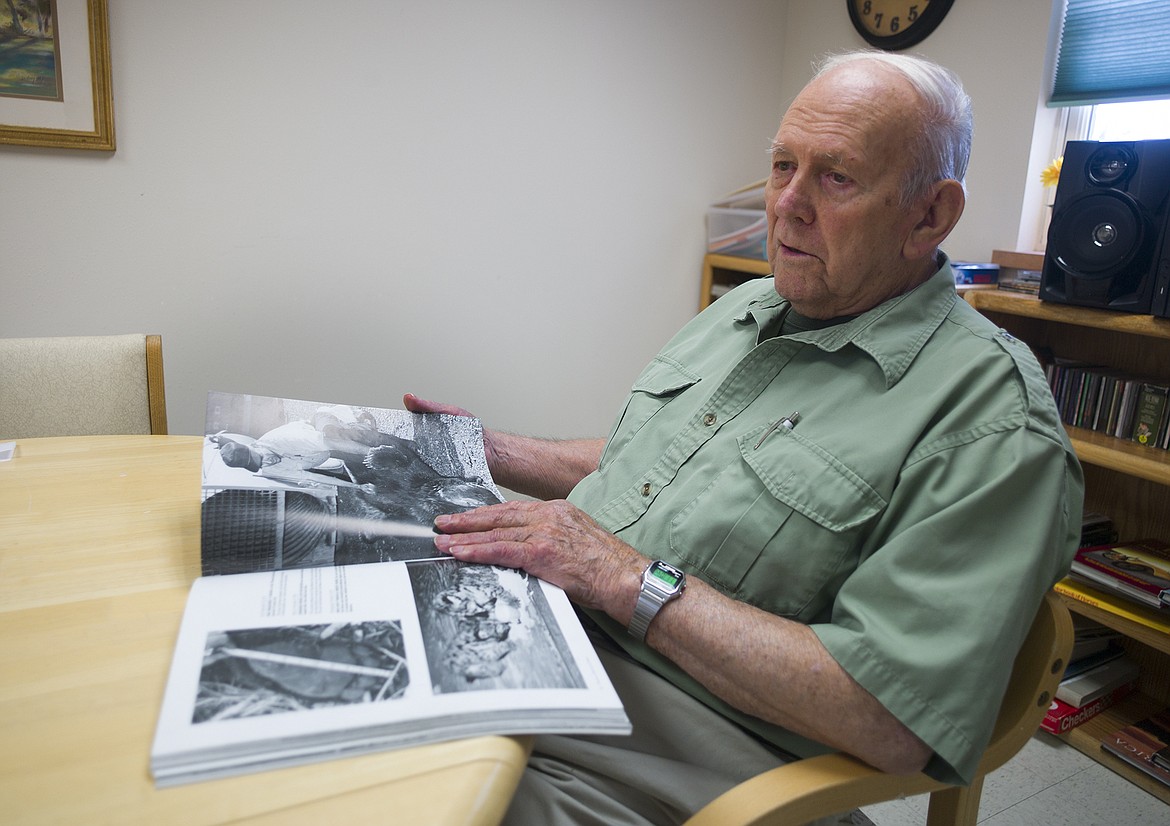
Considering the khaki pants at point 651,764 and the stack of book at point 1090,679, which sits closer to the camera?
the khaki pants at point 651,764

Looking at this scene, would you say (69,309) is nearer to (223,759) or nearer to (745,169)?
(223,759)

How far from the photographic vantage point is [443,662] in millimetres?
691

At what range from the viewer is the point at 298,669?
664 millimetres

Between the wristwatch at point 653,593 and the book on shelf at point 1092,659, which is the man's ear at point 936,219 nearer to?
the wristwatch at point 653,593

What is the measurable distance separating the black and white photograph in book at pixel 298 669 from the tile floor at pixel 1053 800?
4.65 ft

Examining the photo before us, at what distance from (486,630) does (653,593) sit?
0.26 m

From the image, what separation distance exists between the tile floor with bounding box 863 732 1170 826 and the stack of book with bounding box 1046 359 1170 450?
77cm

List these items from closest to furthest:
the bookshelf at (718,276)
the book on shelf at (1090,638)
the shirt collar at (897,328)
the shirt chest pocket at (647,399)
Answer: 1. the shirt collar at (897,328)
2. the shirt chest pocket at (647,399)
3. the book on shelf at (1090,638)
4. the bookshelf at (718,276)

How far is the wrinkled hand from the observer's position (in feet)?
2.93

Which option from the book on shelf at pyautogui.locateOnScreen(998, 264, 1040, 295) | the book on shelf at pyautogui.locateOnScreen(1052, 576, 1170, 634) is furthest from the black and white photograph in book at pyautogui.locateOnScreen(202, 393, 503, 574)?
the book on shelf at pyautogui.locateOnScreen(998, 264, 1040, 295)

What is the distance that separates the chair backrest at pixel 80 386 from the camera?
1.57 metres

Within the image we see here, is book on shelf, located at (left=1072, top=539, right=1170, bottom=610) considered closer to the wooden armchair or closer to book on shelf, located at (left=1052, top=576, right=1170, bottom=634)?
book on shelf, located at (left=1052, top=576, right=1170, bottom=634)

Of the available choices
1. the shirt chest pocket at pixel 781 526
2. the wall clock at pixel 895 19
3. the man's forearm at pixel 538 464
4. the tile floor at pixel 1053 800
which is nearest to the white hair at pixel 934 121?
the shirt chest pocket at pixel 781 526

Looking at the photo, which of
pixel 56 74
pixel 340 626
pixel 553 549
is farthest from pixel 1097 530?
pixel 56 74
